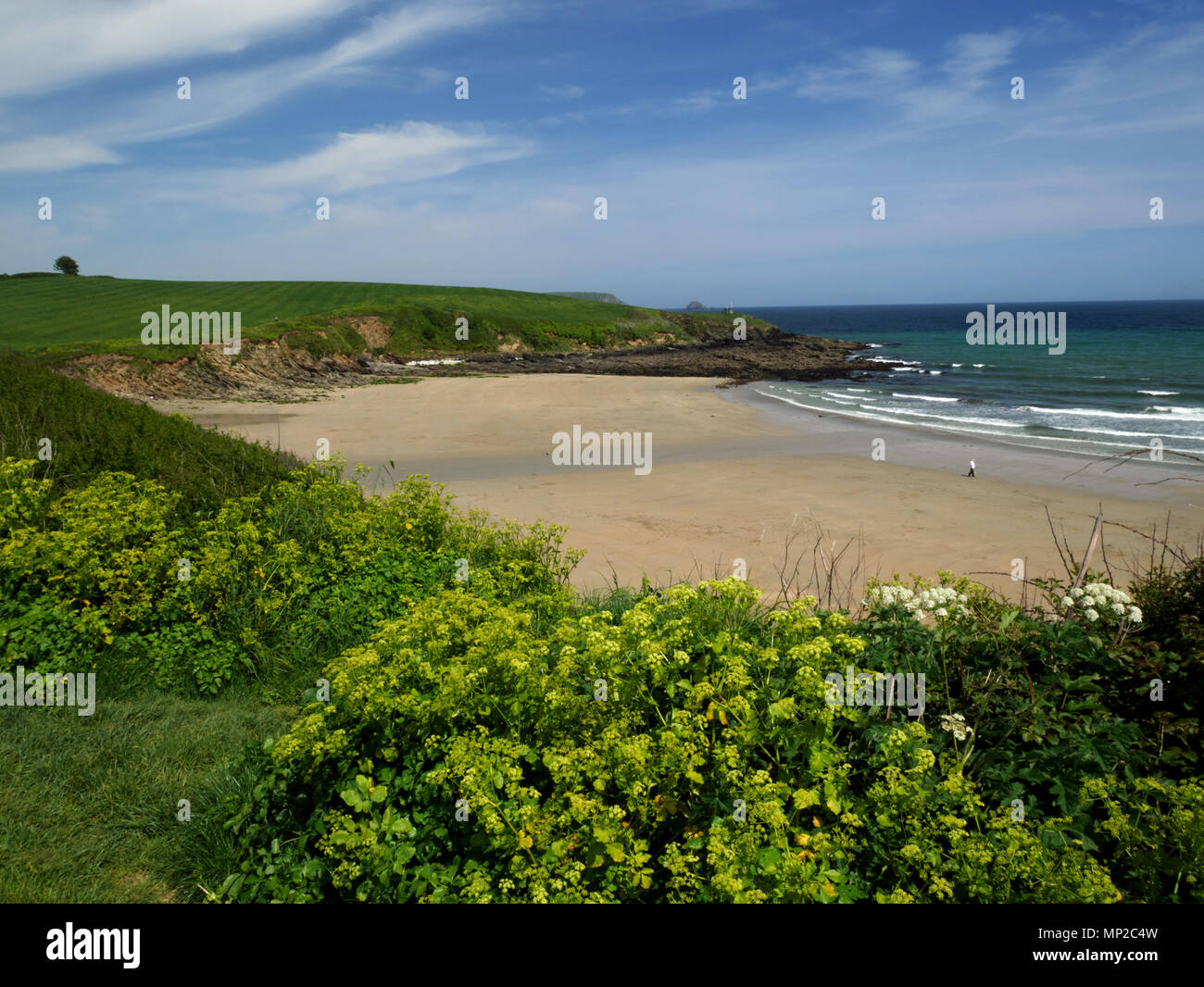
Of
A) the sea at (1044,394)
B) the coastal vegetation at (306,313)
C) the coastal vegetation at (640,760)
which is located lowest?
the coastal vegetation at (640,760)

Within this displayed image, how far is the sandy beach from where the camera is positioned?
13070 millimetres

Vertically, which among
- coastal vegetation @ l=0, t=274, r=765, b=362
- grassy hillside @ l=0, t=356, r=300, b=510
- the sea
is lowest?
grassy hillside @ l=0, t=356, r=300, b=510

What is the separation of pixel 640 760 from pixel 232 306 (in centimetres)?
6215

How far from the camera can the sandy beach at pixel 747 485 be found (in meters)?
13.1

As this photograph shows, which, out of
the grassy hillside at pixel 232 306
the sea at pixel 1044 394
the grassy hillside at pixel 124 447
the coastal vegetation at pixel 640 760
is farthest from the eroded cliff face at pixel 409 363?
the coastal vegetation at pixel 640 760

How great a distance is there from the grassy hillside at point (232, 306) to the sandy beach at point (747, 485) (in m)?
13.6

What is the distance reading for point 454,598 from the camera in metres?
5.01

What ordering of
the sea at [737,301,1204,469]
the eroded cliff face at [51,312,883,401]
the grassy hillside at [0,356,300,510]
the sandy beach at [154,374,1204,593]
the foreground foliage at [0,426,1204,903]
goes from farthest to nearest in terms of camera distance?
1. the eroded cliff face at [51,312,883,401]
2. the sea at [737,301,1204,469]
3. the sandy beach at [154,374,1204,593]
4. the grassy hillside at [0,356,300,510]
5. the foreground foliage at [0,426,1204,903]

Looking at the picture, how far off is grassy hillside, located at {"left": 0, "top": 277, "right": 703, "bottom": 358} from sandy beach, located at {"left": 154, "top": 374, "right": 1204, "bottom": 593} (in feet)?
44.7

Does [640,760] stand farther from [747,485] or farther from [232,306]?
[232,306]

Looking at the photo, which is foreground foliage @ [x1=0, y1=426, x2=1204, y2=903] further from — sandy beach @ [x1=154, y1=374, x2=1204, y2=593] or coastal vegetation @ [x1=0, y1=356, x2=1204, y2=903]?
sandy beach @ [x1=154, y1=374, x2=1204, y2=593]

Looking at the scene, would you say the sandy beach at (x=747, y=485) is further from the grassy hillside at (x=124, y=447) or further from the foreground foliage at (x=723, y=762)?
the foreground foliage at (x=723, y=762)

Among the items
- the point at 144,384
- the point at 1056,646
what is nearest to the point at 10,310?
the point at 144,384

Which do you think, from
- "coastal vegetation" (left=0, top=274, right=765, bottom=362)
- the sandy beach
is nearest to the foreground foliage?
the sandy beach
